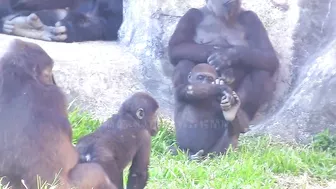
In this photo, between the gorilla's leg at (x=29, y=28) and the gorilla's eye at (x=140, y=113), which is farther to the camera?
the gorilla's leg at (x=29, y=28)

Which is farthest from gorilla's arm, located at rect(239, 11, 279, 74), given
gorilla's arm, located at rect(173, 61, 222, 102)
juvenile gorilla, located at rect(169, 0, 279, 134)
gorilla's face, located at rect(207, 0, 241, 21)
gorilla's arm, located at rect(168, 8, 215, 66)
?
gorilla's arm, located at rect(173, 61, 222, 102)

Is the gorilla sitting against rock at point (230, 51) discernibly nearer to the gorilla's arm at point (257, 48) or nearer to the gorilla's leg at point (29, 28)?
the gorilla's arm at point (257, 48)

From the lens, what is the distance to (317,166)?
18.2 ft

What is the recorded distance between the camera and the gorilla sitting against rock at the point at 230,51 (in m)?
6.40

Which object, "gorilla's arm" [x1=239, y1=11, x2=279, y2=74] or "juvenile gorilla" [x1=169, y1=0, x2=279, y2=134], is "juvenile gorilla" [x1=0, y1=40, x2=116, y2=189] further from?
"gorilla's arm" [x1=239, y1=11, x2=279, y2=74]

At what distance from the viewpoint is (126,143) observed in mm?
4293

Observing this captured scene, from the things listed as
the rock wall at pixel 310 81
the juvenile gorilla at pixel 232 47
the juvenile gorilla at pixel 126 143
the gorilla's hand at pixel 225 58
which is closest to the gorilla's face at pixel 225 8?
the juvenile gorilla at pixel 232 47

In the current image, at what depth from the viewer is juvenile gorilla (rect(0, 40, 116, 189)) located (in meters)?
3.77

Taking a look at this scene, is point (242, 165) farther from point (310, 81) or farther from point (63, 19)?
point (63, 19)

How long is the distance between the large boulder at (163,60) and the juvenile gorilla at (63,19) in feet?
1.00

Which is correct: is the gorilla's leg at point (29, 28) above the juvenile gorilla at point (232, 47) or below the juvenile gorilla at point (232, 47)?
below

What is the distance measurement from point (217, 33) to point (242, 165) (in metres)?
1.80

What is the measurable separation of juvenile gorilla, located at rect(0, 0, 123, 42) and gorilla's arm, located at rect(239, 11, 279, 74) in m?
2.01

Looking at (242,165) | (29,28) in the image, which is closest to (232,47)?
(242,165)
